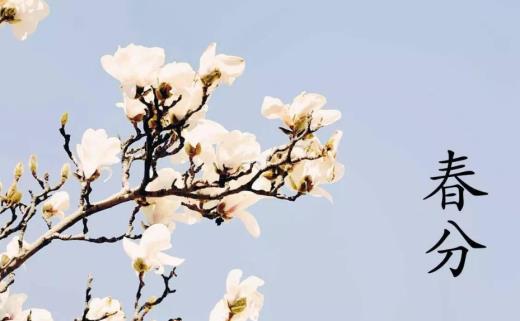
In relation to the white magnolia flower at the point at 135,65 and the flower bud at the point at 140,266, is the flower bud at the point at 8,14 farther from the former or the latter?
the flower bud at the point at 140,266

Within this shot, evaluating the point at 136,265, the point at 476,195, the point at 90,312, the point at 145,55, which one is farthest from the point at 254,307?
the point at 476,195

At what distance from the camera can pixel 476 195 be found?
7.70 meters

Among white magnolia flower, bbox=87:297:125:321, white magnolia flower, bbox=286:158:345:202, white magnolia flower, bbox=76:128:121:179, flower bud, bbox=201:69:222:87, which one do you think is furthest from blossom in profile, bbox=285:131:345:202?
white magnolia flower, bbox=87:297:125:321

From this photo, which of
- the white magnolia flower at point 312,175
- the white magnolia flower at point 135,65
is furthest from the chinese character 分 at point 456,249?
the white magnolia flower at point 135,65

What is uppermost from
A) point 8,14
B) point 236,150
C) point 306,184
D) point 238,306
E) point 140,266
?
point 8,14

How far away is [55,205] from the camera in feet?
18.2

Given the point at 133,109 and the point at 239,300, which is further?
the point at 239,300

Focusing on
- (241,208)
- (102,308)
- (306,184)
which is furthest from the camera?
(102,308)

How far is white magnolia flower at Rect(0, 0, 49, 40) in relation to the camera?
211 inches

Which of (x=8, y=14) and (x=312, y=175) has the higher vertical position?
(x=8, y=14)

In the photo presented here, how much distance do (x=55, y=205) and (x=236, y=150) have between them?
1.74 m

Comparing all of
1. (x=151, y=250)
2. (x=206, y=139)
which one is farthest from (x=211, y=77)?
(x=151, y=250)

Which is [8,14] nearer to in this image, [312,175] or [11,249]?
[11,249]

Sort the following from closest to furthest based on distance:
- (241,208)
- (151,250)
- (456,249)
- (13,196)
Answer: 1. (151,250)
2. (241,208)
3. (13,196)
4. (456,249)
